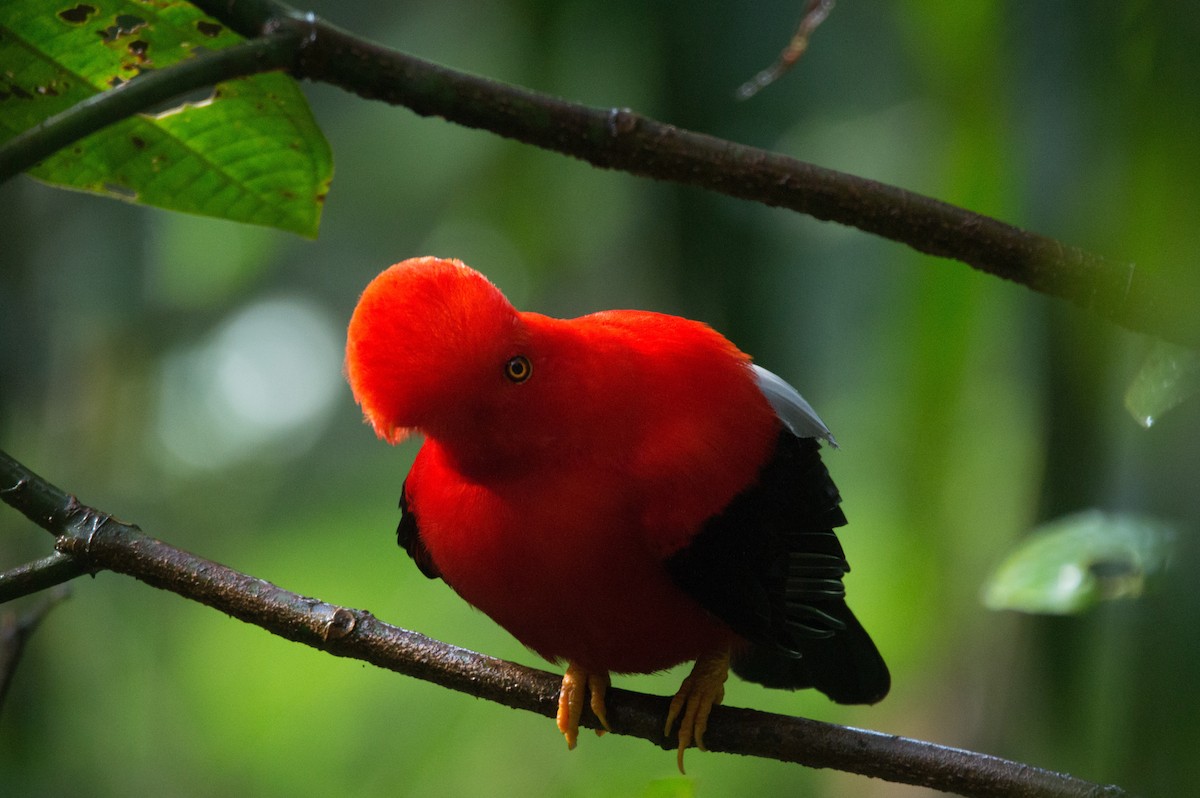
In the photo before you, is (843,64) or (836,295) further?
(843,64)

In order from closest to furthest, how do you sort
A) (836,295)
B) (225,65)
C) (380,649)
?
(225,65), (380,649), (836,295)

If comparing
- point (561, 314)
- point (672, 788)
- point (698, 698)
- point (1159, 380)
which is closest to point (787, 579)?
point (698, 698)

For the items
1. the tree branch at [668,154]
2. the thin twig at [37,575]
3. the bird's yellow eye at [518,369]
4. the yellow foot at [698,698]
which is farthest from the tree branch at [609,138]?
the yellow foot at [698,698]

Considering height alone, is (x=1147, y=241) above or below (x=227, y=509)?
above

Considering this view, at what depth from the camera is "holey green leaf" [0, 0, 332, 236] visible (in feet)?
5.14

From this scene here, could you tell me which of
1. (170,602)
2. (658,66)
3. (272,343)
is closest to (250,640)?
(170,602)

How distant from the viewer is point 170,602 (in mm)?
4801

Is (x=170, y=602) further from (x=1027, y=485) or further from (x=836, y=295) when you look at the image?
(x=1027, y=485)

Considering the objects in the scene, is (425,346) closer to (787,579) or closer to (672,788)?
(672,788)

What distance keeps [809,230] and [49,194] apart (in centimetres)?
286

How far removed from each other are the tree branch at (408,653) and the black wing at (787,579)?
0.20 metres

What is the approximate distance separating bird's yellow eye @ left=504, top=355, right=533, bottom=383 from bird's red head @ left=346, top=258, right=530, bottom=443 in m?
0.03

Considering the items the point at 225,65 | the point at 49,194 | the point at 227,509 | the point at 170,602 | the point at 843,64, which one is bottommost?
the point at 170,602

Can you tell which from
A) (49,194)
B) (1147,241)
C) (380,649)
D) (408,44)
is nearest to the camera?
(1147,241)
